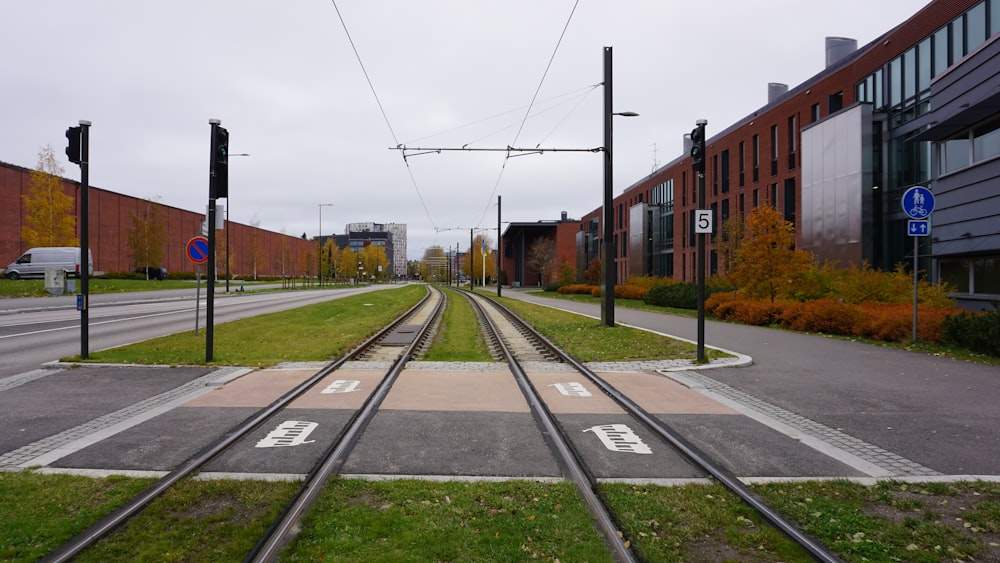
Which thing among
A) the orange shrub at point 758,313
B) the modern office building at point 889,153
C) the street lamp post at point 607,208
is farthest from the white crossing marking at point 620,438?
the orange shrub at point 758,313

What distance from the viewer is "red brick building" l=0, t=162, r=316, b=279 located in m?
48.4

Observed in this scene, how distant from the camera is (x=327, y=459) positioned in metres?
5.49

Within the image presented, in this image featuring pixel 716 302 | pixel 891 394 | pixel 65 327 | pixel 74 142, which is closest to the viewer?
pixel 891 394

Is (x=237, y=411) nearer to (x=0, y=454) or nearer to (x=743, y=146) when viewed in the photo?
(x=0, y=454)

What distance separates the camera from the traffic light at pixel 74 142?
10.8m

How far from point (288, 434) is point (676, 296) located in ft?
93.6

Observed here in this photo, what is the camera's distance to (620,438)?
6363 mm

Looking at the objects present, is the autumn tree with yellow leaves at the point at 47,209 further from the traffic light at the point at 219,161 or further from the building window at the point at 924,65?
the building window at the point at 924,65

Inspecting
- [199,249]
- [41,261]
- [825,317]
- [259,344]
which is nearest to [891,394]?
[825,317]

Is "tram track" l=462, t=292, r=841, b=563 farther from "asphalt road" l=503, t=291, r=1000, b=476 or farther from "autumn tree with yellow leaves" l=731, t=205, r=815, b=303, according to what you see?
"autumn tree with yellow leaves" l=731, t=205, r=815, b=303

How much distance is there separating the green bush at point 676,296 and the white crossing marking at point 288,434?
24324 millimetres

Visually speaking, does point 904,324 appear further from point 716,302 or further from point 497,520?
point 497,520

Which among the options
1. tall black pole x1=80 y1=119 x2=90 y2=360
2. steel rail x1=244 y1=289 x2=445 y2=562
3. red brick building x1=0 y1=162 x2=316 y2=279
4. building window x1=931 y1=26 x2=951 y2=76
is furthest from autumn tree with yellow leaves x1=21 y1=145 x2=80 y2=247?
building window x1=931 y1=26 x2=951 y2=76

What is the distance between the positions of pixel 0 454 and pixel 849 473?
780cm
